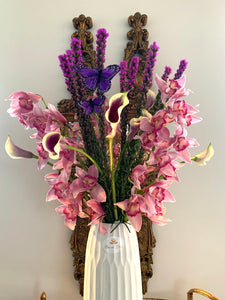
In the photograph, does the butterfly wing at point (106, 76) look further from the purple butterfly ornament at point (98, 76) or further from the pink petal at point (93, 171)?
the pink petal at point (93, 171)

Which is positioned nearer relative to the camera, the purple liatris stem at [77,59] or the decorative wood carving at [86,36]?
the purple liatris stem at [77,59]

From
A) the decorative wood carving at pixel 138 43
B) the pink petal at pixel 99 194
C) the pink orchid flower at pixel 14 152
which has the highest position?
the decorative wood carving at pixel 138 43

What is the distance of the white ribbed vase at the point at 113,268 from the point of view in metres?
0.61

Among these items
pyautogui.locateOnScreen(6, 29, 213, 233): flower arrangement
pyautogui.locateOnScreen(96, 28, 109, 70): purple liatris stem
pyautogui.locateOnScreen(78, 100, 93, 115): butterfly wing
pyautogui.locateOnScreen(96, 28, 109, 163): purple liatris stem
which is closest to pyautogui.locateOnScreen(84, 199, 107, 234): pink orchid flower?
pyautogui.locateOnScreen(6, 29, 213, 233): flower arrangement

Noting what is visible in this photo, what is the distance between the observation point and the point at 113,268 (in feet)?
2.02

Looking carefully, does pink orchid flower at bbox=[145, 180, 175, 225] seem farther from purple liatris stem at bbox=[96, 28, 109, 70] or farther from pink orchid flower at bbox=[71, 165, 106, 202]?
purple liatris stem at bbox=[96, 28, 109, 70]

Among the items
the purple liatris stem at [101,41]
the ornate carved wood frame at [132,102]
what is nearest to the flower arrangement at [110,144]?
the purple liatris stem at [101,41]

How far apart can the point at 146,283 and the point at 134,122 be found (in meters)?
0.65

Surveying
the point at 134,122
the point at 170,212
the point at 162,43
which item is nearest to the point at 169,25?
the point at 162,43

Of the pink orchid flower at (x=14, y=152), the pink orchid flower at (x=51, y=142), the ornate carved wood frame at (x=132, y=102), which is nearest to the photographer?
the pink orchid flower at (x=51, y=142)

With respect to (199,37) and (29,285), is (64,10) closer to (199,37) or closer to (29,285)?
(199,37)

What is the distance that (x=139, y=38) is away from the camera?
1016mm

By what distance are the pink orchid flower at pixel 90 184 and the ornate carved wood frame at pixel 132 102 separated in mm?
392

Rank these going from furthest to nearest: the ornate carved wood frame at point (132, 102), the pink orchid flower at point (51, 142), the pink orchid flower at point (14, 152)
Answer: the ornate carved wood frame at point (132, 102)
the pink orchid flower at point (14, 152)
the pink orchid flower at point (51, 142)
